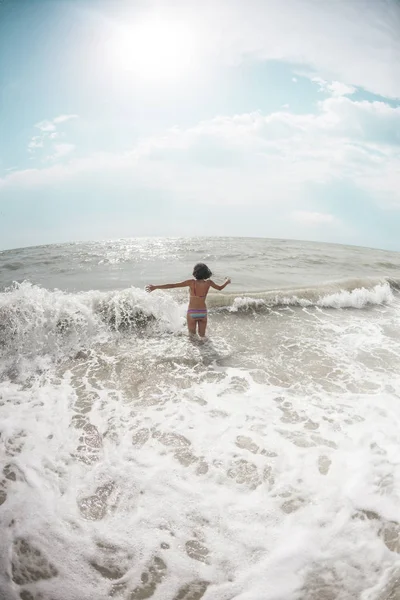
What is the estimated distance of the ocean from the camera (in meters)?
2.11

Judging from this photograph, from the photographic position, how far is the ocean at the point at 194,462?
2113mm

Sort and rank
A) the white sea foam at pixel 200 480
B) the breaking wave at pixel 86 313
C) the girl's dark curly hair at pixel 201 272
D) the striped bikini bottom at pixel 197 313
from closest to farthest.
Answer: the white sea foam at pixel 200 480
the girl's dark curly hair at pixel 201 272
the breaking wave at pixel 86 313
the striped bikini bottom at pixel 197 313

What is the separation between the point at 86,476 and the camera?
2.94m

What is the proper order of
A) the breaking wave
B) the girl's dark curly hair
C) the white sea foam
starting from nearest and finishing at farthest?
the white sea foam, the girl's dark curly hair, the breaking wave

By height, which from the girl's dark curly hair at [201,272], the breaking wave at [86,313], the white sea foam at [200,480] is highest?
the girl's dark curly hair at [201,272]

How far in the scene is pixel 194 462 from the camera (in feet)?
10.2

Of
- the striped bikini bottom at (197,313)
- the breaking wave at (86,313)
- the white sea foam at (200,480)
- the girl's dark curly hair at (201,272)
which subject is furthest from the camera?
the striped bikini bottom at (197,313)

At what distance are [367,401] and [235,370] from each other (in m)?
2.03

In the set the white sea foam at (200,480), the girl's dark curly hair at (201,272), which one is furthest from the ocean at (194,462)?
the girl's dark curly hair at (201,272)

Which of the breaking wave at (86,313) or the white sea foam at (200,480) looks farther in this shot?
the breaking wave at (86,313)

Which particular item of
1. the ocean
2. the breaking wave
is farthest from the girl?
the breaking wave

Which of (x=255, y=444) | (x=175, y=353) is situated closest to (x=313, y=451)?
(x=255, y=444)

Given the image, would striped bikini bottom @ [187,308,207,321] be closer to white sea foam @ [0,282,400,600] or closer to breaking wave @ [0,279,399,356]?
breaking wave @ [0,279,399,356]

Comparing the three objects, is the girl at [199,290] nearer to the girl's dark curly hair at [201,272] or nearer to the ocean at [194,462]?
the girl's dark curly hair at [201,272]
